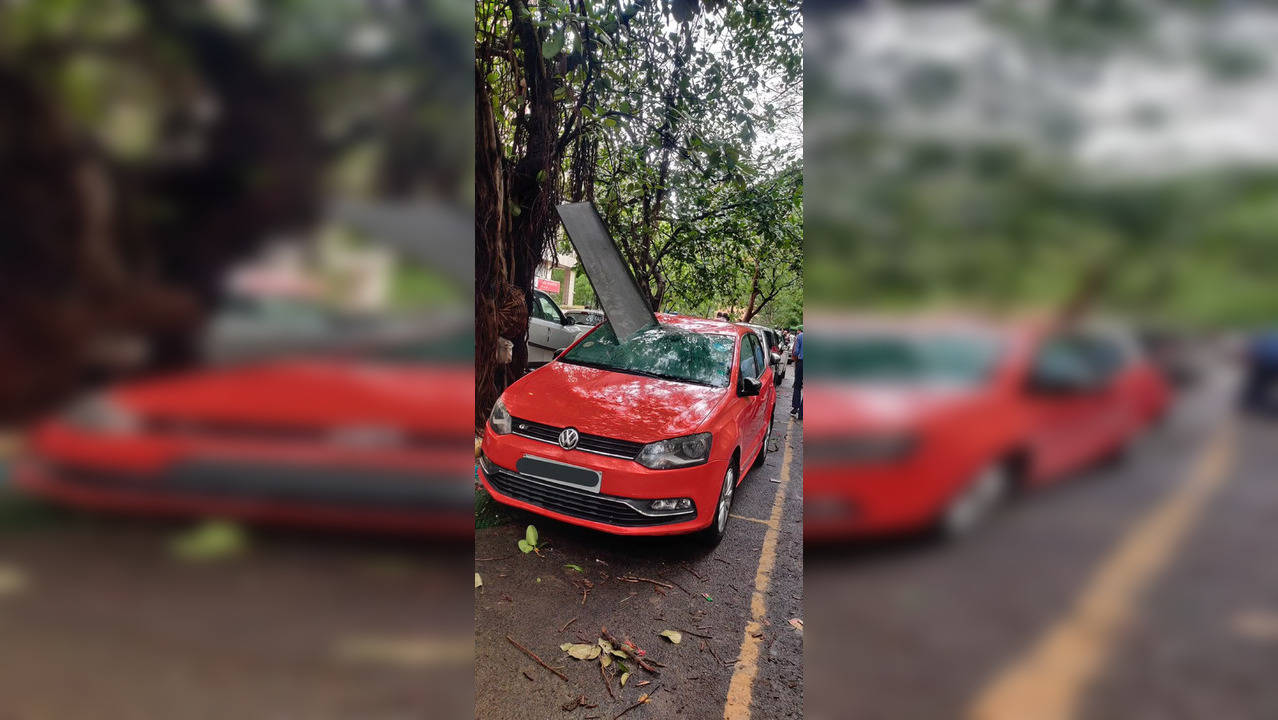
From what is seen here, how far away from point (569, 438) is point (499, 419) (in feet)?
1.26

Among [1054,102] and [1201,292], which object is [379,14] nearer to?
[1054,102]

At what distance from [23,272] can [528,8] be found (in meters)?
2.20

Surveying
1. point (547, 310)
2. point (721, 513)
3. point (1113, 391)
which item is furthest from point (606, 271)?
point (1113, 391)

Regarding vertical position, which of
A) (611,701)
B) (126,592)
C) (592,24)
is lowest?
(611,701)

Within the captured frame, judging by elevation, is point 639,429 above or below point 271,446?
below

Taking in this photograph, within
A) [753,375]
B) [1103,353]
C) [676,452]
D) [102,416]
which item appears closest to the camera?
[102,416]

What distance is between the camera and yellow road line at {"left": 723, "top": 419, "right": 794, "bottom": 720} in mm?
2002

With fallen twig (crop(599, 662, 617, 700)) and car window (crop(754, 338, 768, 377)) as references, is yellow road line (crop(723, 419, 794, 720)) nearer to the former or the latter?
car window (crop(754, 338, 768, 377))

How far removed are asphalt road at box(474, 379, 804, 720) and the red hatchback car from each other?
0.18 metres

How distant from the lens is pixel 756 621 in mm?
2152

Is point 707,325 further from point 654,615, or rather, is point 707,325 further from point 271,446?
point 271,446

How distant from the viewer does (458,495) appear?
1069mm

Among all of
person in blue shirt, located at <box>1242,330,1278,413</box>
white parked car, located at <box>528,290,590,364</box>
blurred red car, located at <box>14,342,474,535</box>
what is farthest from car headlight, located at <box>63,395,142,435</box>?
white parked car, located at <box>528,290,590,364</box>

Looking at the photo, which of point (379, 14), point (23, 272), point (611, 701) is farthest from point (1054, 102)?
point (611, 701)
